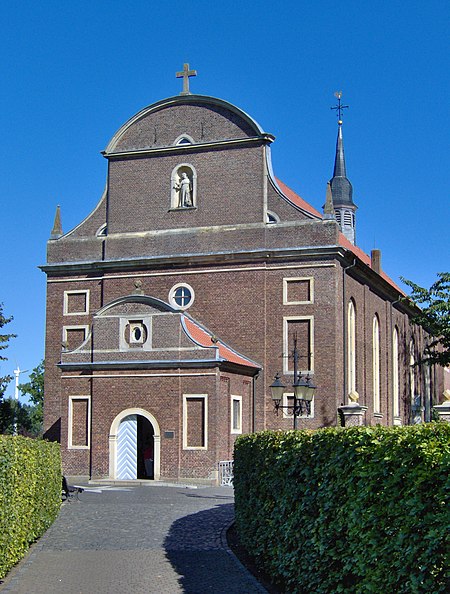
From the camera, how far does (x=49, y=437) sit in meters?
39.0

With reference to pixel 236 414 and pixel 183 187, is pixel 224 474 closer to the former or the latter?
Result: pixel 236 414

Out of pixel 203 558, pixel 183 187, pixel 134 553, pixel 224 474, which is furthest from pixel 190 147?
pixel 203 558

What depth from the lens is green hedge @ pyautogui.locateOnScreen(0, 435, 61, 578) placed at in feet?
44.7

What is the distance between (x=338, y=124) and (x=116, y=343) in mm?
31045

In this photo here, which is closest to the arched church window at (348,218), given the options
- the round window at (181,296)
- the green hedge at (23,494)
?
the round window at (181,296)

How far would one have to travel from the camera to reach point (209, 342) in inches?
1391

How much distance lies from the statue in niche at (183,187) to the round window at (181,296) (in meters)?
3.43

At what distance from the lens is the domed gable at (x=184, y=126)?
38.1 m

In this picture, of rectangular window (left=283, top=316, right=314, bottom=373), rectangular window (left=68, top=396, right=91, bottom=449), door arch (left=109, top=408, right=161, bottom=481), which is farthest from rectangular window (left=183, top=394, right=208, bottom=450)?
rectangular window (left=283, top=316, right=314, bottom=373)

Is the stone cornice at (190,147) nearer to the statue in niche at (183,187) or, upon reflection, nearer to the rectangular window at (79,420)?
the statue in niche at (183,187)

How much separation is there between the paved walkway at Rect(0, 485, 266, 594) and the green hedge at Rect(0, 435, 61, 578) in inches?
12.5

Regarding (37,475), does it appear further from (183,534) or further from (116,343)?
(116,343)

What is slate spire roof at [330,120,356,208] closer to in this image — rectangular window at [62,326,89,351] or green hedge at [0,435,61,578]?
rectangular window at [62,326,89,351]

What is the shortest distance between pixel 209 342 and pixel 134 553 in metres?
19.5
